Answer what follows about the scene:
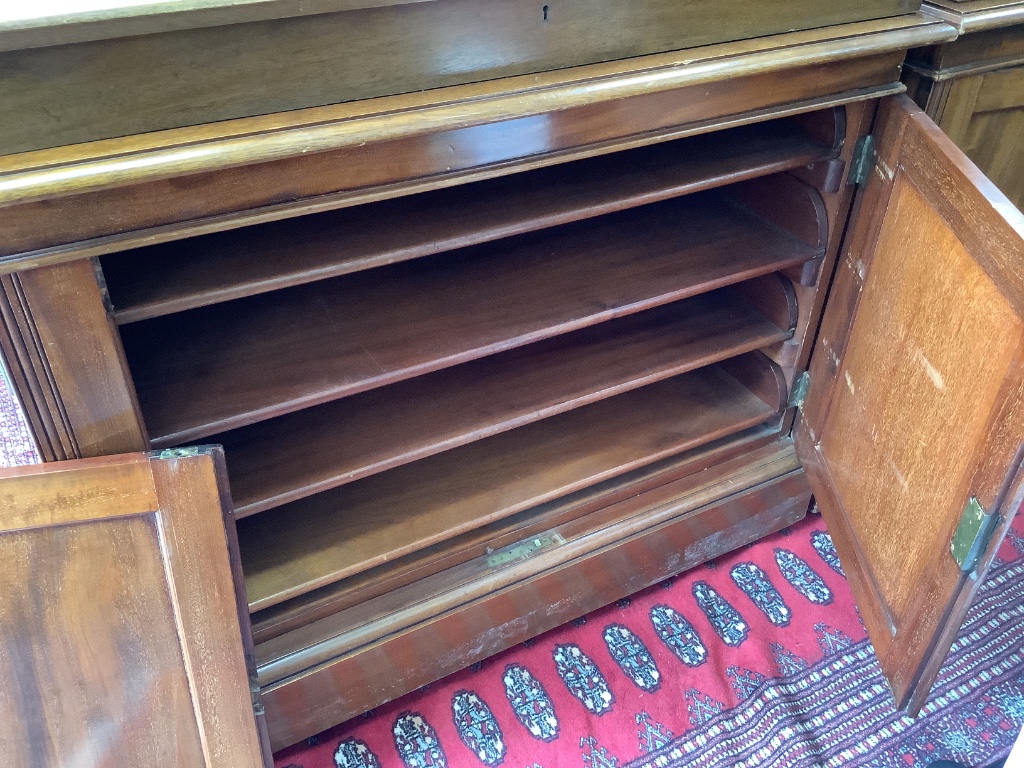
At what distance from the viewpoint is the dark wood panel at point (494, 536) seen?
3.27ft

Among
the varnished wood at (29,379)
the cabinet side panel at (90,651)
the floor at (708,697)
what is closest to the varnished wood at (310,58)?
the varnished wood at (29,379)

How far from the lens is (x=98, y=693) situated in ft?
2.60

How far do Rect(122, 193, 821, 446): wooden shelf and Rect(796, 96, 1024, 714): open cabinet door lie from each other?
Result: 0.48 ft

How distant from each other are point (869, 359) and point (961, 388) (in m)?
0.20

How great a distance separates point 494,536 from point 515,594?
86mm

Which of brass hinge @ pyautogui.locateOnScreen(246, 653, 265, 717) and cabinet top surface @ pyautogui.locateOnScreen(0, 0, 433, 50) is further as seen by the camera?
brass hinge @ pyautogui.locateOnScreen(246, 653, 265, 717)

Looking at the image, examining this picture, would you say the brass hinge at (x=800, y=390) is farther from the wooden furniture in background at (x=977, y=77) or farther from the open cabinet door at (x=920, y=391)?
the wooden furniture in background at (x=977, y=77)

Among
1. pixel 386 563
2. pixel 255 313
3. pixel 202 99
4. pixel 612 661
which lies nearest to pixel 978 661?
pixel 612 661

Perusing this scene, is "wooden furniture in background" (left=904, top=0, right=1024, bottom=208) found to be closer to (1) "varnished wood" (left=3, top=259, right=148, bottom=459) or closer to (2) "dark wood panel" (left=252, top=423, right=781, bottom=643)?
(2) "dark wood panel" (left=252, top=423, right=781, bottom=643)

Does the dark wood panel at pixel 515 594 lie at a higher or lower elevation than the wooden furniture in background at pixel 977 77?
lower

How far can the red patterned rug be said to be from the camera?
3.51 feet

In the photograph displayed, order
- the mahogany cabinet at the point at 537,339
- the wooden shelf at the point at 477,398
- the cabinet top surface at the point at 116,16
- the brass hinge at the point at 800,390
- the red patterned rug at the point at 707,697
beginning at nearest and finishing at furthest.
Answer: the cabinet top surface at the point at 116,16 → the mahogany cabinet at the point at 537,339 → the wooden shelf at the point at 477,398 → the red patterned rug at the point at 707,697 → the brass hinge at the point at 800,390

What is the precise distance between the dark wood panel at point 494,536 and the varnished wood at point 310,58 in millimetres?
606

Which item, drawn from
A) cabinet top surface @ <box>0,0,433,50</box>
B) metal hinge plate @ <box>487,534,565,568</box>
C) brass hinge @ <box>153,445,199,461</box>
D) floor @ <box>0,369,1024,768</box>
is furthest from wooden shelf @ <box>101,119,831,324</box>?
floor @ <box>0,369,1024,768</box>
